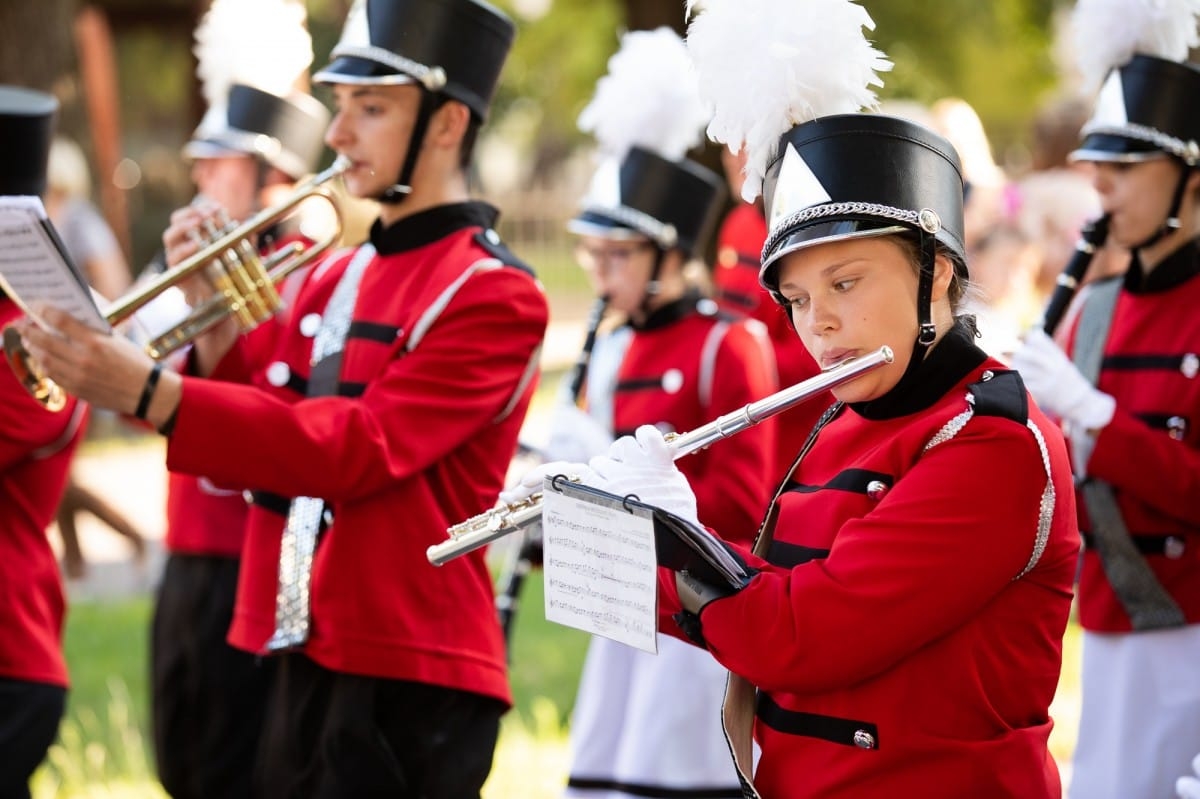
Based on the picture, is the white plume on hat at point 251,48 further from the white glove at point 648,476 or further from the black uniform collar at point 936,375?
the black uniform collar at point 936,375

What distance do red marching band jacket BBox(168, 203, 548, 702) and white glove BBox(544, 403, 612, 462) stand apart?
4.14 feet

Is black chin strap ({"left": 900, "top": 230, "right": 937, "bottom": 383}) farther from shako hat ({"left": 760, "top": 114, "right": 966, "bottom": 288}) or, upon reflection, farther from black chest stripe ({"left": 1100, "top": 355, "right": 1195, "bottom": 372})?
black chest stripe ({"left": 1100, "top": 355, "right": 1195, "bottom": 372})

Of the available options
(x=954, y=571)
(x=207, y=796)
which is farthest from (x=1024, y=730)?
(x=207, y=796)

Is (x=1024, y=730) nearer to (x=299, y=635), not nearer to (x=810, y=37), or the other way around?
(x=810, y=37)

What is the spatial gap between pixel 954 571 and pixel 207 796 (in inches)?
123

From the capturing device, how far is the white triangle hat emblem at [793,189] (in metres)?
2.74

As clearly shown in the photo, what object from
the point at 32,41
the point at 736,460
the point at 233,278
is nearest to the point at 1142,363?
the point at 736,460

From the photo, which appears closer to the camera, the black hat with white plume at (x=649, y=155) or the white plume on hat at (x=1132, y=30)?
the white plume on hat at (x=1132, y=30)

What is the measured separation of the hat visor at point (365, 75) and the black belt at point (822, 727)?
6.05 ft

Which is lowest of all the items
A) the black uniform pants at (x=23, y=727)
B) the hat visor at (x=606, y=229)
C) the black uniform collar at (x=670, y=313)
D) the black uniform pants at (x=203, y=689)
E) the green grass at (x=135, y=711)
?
the green grass at (x=135, y=711)

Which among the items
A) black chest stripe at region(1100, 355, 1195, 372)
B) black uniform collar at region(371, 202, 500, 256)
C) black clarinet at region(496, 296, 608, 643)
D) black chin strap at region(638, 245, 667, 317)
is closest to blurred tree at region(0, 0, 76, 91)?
black clarinet at region(496, 296, 608, 643)

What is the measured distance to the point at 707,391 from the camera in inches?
206

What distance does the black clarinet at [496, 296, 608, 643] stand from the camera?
16.8ft

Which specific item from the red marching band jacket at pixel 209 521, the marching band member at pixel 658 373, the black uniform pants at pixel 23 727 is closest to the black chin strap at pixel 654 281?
the marching band member at pixel 658 373
